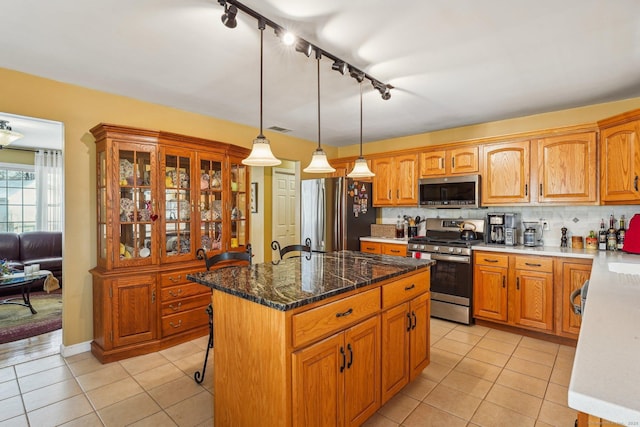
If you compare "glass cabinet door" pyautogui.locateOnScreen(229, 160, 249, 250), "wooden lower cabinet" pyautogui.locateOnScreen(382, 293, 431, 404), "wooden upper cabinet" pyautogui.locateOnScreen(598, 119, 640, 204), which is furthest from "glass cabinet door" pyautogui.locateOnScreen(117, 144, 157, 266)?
"wooden upper cabinet" pyautogui.locateOnScreen(598, 119, 640, 204)

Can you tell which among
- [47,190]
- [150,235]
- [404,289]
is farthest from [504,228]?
[47,190]

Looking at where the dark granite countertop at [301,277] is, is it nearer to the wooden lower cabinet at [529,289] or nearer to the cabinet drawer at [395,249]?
the wooden lower cabinet at [529,289]

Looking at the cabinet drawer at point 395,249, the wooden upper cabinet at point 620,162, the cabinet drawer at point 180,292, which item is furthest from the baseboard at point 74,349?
the wooden upper cabinet at point 620,162

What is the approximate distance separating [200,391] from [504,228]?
11.9 ft

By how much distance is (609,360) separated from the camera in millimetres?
847

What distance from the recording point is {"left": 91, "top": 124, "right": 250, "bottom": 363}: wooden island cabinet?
2893 mm

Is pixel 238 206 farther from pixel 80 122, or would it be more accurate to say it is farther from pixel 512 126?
pixel 512 126

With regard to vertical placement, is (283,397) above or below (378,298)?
below

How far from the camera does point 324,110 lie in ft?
12.1

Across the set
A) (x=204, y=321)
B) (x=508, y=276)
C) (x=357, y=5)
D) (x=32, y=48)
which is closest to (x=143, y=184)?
(x=32, y=48)

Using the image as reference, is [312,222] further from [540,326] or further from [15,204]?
[15,204]

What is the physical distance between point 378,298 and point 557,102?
3032mm

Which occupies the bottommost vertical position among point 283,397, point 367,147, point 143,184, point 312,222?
point 283,397

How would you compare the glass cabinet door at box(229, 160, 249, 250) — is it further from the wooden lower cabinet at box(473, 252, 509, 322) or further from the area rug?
the wooden lower cabinet at box(473, 252, 509, 322)
